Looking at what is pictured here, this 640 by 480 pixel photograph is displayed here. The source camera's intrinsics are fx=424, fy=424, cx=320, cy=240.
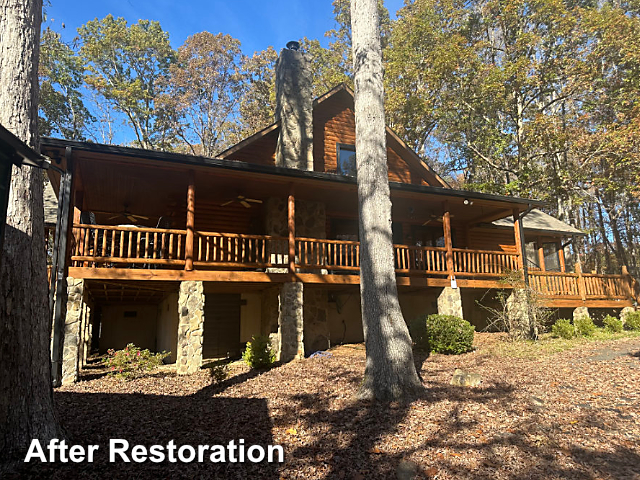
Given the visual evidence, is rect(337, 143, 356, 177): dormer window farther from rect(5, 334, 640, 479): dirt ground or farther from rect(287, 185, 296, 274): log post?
rect(5, 334, 640, 479): dirt ground

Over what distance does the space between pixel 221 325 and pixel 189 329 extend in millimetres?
4360

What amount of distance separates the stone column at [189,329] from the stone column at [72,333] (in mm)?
1994

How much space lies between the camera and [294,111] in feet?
48.0

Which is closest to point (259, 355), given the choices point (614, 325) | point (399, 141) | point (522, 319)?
point (522, 319)

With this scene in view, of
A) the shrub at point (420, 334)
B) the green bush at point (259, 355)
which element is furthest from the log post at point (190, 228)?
the shrub at point (420, 334)

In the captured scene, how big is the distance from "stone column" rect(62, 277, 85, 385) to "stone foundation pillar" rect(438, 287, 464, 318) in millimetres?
9392

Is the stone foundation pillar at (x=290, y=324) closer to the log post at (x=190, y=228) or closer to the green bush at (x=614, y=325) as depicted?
the log post at (x=190, y=228)

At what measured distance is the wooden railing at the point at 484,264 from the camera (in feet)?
43.7

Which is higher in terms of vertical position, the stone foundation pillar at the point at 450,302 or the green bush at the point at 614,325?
the stone foundation pillar at the point at 450,302

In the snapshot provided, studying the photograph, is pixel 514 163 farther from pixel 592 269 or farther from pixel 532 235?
pixel 592 269

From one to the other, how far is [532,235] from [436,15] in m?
14.5

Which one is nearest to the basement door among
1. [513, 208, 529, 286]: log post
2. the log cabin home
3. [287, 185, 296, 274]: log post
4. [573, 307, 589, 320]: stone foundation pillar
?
the log cabin home

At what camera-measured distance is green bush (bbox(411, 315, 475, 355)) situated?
10.4m

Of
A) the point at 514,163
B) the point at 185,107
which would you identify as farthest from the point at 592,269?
the point at 185,107
